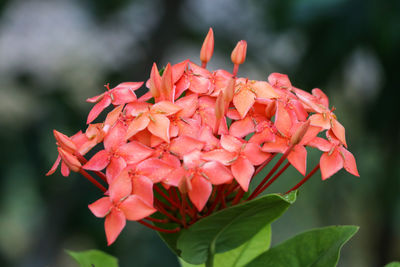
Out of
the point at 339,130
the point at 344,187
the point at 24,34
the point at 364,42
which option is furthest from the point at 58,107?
the point at 339,130

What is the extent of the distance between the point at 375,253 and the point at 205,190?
239 cm

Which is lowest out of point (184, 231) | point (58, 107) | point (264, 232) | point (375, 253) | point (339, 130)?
point (375, 253)

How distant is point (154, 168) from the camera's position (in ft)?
2.13

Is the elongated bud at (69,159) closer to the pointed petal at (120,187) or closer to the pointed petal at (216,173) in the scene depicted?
the pointed petal at (120,187)

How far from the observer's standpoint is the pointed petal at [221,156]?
2.14 ft

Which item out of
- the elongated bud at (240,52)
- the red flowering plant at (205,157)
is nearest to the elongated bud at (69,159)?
the red flowering plant at (205,157)

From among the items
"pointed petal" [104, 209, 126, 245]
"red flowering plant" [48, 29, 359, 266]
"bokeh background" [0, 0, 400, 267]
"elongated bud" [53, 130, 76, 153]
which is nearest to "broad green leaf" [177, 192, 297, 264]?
"red flowering plant" [48, 29, 359, 266]

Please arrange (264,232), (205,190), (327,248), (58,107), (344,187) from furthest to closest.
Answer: (344,187)
(58,107)
(264,232)
(327,248)
(205,190)

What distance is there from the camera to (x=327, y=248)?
0.76m

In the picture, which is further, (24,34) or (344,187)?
(344,187)

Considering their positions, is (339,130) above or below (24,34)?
above

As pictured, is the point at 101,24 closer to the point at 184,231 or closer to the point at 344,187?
the point at 344,187

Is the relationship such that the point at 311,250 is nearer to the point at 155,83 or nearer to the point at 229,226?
the point at 229,226

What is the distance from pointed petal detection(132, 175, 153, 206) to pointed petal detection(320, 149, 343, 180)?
253mm
